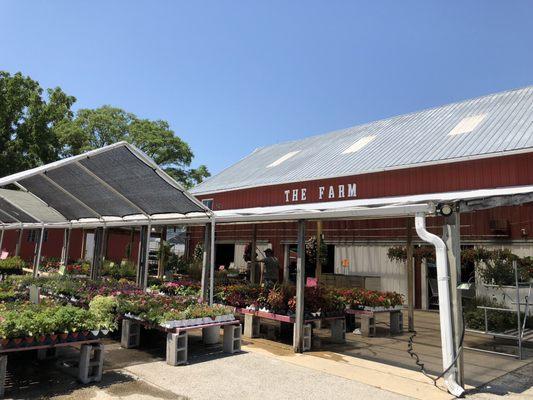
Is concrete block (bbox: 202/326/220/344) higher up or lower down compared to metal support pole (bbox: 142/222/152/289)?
lower down

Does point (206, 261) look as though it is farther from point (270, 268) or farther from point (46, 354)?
point (46, 354)

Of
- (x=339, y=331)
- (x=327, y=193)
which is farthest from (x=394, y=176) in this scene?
(x=339, y=331)

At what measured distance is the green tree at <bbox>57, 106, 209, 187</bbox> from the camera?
127 ft

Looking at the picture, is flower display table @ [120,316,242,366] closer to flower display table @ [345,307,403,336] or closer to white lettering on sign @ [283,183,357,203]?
flower display table @ [345,307,403,336]

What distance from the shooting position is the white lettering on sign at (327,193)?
16047mm

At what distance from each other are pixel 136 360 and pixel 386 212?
467 centimetres

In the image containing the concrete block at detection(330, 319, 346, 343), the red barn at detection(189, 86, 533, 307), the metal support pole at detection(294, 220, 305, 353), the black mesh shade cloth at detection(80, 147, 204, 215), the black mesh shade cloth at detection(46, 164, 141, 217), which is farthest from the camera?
the red barn at detection(189, 86, 533, 307)

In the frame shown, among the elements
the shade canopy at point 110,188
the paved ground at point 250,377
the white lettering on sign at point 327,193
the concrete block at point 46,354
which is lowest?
the paved ground at point 250,377

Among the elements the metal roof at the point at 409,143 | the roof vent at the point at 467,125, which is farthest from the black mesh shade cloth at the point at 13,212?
the roof vent at the point at 467,125

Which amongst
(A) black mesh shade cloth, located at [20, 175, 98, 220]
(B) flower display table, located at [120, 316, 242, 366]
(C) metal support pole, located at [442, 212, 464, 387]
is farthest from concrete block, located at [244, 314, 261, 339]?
(A) black mesh shade cloth, located at [20, 175, 98, 220]

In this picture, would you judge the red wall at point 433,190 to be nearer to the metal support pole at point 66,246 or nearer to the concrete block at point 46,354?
the metal support pole at point 66,246

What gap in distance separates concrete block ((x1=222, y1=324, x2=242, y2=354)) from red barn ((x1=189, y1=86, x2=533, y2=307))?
6.45 m

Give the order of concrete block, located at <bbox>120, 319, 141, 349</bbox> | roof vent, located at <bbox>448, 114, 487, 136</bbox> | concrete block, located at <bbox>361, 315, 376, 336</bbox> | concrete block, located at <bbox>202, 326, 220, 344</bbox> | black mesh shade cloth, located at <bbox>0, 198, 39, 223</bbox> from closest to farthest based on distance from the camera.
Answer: concrete block, located at <bbox>120, 319, 141, 349</bbox>
concrete block, located at <bbox>202, 326, 220, 344</bbox>
concrete block, located at <bbox>361, 315, 376, 336</bbox>
roof vent, located at <bbox>448, 114, 487, 136</bbox>
black mesh shade cloth, located at <bbox>0, 198, 39, 223</bbox>

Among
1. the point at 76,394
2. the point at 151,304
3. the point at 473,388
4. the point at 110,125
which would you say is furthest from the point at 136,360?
the point at 110,125
